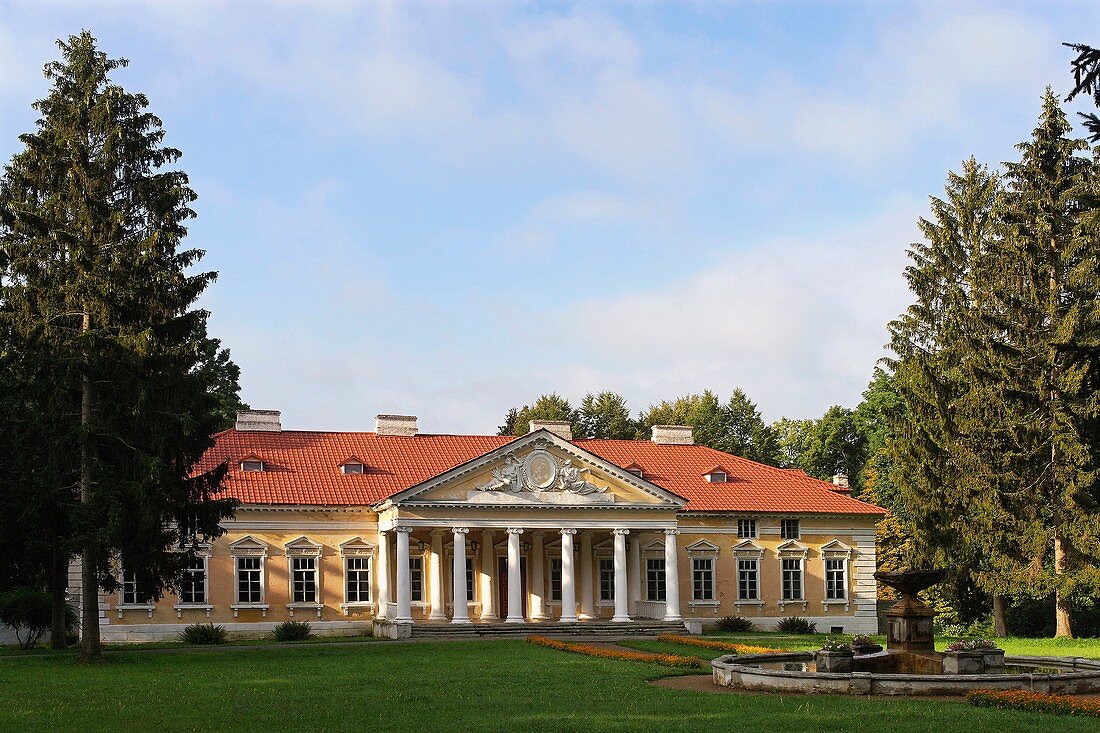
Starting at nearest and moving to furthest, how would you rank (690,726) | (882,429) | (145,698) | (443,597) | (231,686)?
(690,726) < (145,698) < (231,686) < (443,597) < (882,429)

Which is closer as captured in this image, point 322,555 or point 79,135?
point 79,135

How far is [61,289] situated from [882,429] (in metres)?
42.1

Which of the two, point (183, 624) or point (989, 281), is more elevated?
point (989, 281)

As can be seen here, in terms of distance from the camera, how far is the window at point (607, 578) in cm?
4572

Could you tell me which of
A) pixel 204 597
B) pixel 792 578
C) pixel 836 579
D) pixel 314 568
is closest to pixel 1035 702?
pixel 314 568

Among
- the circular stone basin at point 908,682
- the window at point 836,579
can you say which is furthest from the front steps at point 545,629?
the circular stone basin at point 908,682

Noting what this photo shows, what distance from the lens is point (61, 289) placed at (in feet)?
93.9

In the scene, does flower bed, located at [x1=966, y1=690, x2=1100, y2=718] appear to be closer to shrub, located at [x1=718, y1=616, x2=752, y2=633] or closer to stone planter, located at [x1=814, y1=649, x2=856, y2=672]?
stone planter, located at [x1=814, y1=649, x2=856, y2=672]

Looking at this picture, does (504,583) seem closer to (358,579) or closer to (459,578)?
(459,578)

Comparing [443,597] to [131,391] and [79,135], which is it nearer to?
[131,391]

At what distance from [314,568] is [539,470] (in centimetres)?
856

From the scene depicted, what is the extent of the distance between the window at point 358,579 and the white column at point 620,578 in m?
8.72

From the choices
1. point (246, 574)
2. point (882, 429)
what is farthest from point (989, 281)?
point (246, 574)

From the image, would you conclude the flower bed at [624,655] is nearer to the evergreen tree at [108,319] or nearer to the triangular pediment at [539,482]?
the triangular pediment at [539,482]
